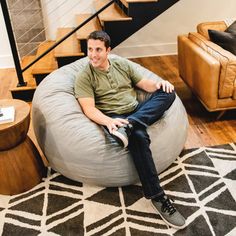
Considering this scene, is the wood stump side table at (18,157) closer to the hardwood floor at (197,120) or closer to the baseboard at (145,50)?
the hardwood floor at (197,120)

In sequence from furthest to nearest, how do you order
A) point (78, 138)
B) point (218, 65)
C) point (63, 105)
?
point (218, 65)
point (63, 105)
point (78, 138)

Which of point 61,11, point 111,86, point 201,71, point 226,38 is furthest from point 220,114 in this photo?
point 61,11

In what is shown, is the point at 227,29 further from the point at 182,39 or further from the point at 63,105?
the point at 63,105

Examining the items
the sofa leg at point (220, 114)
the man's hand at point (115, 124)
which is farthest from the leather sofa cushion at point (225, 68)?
the man's hand at point (115, 124)

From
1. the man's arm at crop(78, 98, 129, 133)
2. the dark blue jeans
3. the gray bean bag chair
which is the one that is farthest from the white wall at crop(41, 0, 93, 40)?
the dark blue jeans

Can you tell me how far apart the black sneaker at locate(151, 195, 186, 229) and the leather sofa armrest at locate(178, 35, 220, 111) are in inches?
42.7

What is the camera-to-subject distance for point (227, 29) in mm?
2846

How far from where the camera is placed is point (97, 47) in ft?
6.23

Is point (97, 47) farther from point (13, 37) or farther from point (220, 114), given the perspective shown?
point (220, 114)

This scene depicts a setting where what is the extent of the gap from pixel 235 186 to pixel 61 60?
189 centimetres

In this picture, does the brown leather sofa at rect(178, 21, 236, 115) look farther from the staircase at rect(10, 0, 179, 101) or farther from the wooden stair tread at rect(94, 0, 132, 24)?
the wooden stair tread at rect(94, 0, 132, 24)

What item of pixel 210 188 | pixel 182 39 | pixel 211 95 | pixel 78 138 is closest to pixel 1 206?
pixel 78 138

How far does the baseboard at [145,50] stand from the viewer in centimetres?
403

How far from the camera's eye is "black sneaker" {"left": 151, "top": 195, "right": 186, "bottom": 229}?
175cm
